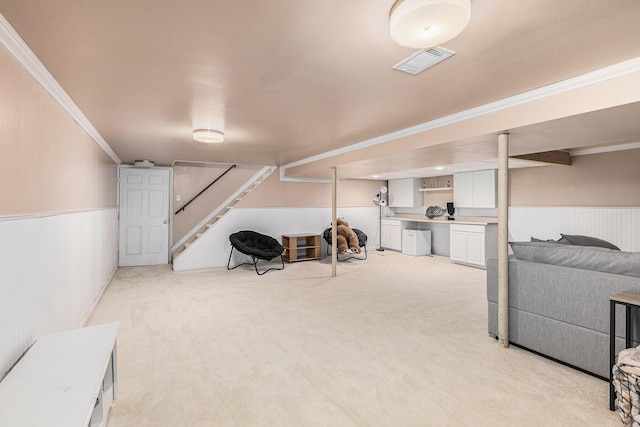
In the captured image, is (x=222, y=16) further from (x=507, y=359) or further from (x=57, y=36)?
(x=507, y=359)

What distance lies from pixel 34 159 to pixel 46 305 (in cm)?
103

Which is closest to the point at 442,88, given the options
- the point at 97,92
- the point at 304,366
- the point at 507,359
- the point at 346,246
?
the point at 507,359

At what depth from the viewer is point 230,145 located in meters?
5.00

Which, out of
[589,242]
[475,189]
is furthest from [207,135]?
[589,242]

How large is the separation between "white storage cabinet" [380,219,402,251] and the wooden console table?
2.29m

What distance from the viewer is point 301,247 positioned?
7238 millimetres

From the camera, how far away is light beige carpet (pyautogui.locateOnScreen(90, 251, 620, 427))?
77.7 inches

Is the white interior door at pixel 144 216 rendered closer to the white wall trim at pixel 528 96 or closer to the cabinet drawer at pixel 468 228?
the white wall trim at pixel 528 96

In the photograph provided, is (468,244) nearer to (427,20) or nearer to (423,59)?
(423,59)

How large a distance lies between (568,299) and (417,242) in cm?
550

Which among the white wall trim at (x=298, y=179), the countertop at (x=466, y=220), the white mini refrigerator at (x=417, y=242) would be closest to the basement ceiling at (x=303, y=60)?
the countertop at (x=466, y=220)

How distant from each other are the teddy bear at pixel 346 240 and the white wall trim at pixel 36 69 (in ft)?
16.3

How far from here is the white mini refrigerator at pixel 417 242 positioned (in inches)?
314

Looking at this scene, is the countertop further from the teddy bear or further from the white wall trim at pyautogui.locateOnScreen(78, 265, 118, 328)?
the white wall trim at pyautogui.locateOnScreen(78, 265, 118, 328)
